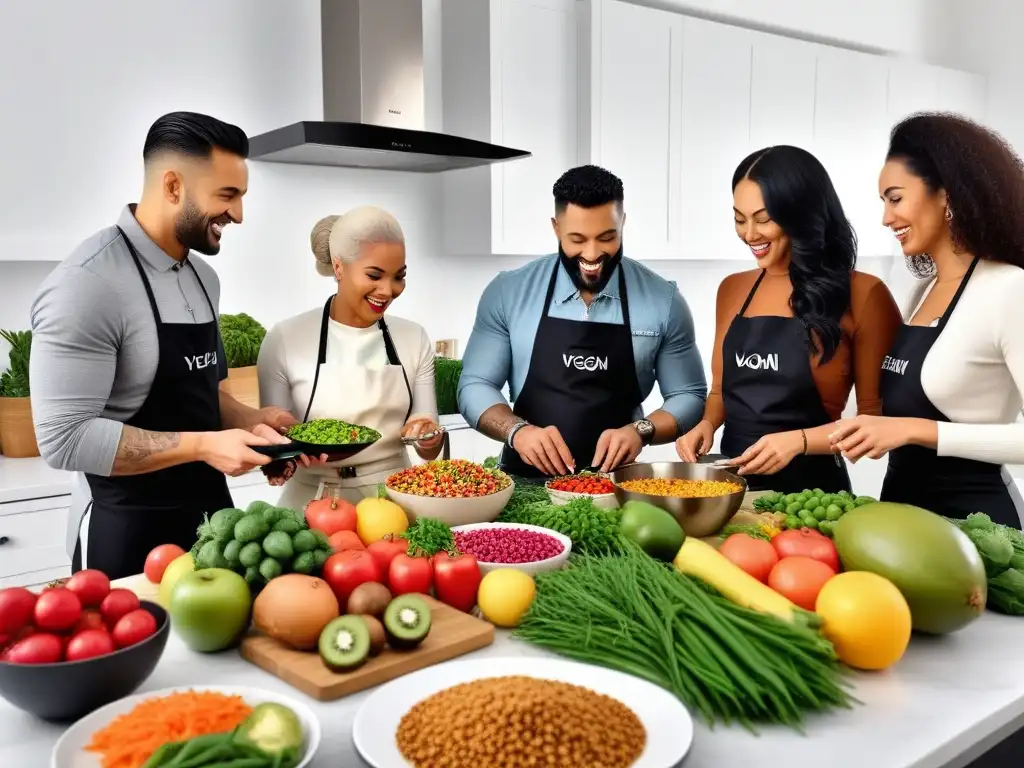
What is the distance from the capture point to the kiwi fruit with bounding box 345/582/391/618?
1445 mm

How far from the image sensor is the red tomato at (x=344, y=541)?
5.53 ft

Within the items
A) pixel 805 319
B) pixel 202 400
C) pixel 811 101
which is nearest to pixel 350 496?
pixel 202 400

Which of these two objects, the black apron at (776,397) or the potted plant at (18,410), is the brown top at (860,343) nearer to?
the black apron at (776,397)

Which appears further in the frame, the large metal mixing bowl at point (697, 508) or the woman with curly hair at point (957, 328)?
the woman with curly hair at point (957, 328)

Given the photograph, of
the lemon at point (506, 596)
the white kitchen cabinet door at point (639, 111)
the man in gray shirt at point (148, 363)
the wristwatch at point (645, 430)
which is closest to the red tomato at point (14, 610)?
the lemon at point (506, 596)

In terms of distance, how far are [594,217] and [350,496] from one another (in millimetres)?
1082

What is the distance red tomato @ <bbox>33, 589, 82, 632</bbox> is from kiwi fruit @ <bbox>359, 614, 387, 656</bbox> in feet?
1.31

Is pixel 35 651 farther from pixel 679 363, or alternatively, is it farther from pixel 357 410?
pixel 679 363

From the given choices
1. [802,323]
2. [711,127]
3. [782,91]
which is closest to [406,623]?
[802,323]

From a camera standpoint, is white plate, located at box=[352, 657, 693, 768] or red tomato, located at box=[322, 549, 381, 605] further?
red tomato, located at box=[322, 549, 381, 605]

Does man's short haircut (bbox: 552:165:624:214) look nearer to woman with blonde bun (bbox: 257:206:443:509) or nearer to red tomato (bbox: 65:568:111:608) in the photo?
woman with blonde bun (bbox: 257:206:443:509)

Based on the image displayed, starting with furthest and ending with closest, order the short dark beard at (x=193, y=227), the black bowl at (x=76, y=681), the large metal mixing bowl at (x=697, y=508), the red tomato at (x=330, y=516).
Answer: the short dark beard at (x=193, y=227) → the large metal mixing bowl at (x=697, y=508) → the red tomato at (x=330, y=516) → the black bowl at (x=76, y=681)

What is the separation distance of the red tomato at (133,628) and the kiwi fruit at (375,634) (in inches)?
11.9

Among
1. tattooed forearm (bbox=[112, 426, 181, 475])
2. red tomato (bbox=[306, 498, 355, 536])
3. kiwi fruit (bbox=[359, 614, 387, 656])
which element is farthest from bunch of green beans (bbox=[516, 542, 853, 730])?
tattooed forearm (bbox=[112, 426, 181, 475])
